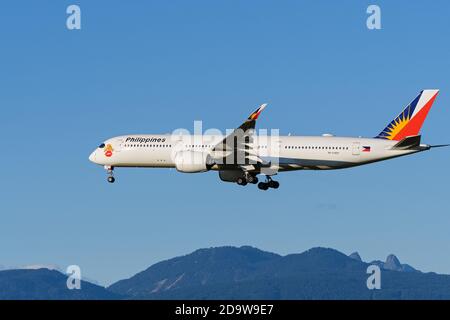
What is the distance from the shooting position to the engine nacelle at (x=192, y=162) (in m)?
84.1

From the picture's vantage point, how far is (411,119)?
89438 mm

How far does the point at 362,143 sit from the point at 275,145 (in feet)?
27.1

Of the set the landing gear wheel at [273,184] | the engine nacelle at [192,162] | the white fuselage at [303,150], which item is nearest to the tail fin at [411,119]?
the white fuselage at [303,150]

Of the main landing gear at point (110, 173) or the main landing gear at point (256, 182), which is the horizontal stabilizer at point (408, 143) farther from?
the main landing gear at point (110, 173)

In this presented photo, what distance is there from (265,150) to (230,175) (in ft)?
14.6

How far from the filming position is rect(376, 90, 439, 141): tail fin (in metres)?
88.6

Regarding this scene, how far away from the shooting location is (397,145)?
275ft

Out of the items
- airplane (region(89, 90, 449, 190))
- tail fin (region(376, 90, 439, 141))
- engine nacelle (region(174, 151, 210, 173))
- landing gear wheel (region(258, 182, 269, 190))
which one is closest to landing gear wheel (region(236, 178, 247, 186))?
airplane (region(89, 90, 449, 190))
